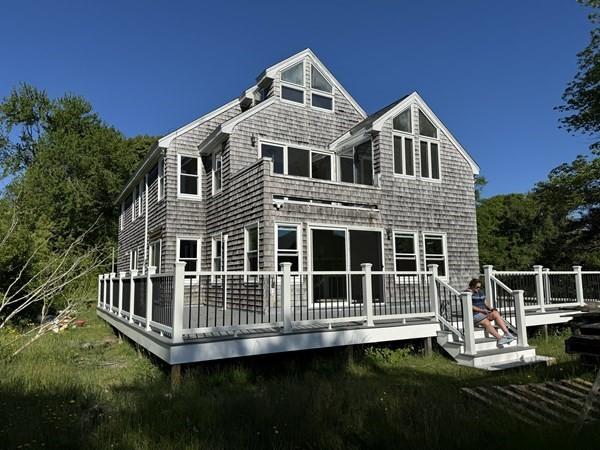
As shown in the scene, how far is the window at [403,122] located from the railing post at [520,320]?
6805 millimetres

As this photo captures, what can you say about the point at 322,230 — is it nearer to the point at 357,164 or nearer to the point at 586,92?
the point at 357,164

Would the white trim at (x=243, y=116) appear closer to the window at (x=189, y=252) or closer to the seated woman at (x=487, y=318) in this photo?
the window at (x=189, y=252)

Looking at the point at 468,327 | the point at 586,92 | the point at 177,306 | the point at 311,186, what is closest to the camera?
the point at 177,306

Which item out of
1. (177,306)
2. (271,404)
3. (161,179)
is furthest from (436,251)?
(161,179)

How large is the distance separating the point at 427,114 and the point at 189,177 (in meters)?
8.84

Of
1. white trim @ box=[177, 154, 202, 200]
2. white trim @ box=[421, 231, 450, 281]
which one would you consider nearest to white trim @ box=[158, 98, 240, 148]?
white trim @ box=[177, 154, 202, 200]

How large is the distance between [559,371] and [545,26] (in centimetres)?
1461

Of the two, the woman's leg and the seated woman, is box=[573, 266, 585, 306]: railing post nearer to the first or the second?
the seated woman

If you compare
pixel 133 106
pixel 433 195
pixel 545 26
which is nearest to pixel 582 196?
pixel 545 26

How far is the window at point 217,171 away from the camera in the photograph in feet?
47.1

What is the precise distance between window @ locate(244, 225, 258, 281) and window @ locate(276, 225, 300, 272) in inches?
31.1

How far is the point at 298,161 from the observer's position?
1461 centimetres

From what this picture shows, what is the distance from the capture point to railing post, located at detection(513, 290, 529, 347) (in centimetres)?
906

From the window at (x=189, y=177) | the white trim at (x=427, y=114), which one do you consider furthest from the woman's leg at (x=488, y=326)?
the window at (x=189, y=177)
